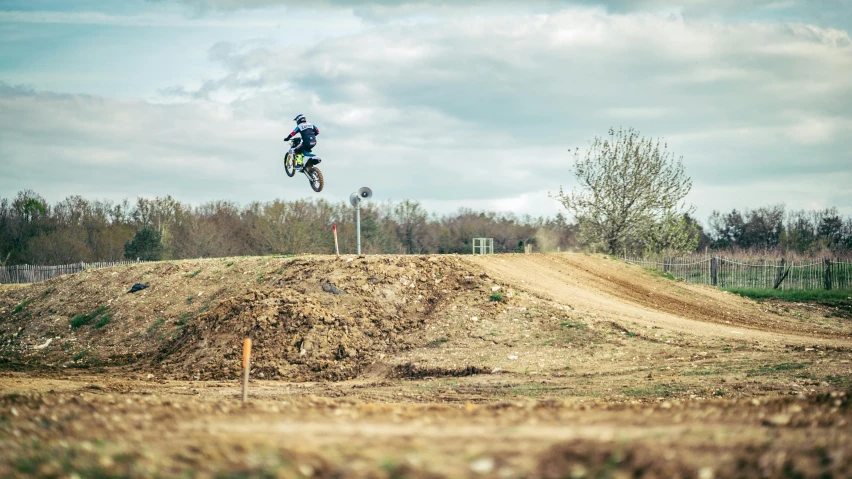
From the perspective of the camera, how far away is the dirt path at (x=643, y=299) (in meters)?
19.6

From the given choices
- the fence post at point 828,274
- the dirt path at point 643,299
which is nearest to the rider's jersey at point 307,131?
the dirt path at point 643,299

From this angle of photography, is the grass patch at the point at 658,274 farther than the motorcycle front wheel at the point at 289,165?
Yes

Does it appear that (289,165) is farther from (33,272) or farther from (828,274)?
(33,272)

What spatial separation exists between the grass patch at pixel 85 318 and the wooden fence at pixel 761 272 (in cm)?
2302

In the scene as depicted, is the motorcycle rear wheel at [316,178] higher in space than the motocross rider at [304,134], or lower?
lower

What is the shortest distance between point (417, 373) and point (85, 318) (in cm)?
1394

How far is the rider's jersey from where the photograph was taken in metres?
20.6

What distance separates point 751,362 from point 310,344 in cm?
1042

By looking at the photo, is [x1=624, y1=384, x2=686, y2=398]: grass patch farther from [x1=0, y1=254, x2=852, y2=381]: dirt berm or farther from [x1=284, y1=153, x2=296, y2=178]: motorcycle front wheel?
[x1=284, y1=153, x2=296, y2=178]: motorcycle front wheel

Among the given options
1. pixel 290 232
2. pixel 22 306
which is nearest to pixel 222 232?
pixel 290 232

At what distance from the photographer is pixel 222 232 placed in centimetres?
5509

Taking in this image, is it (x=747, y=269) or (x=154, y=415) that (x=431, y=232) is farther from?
(x=154, y=415)

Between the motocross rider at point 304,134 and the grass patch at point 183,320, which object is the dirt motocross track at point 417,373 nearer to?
the grass patch at point 183,320

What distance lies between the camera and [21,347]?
75.2 feet
